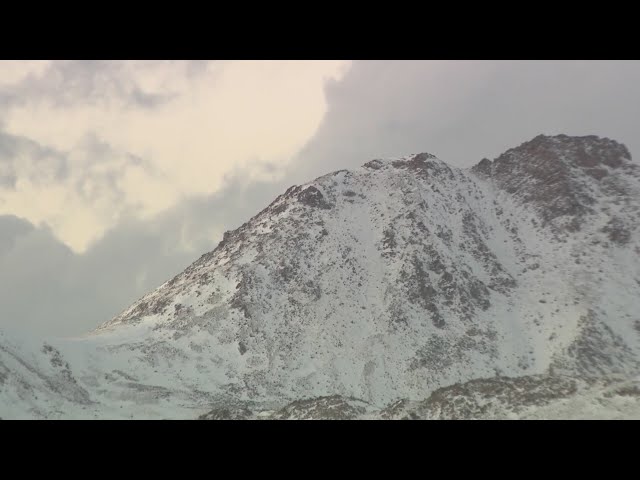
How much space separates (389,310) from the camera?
287 ft

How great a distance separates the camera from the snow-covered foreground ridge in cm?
6309

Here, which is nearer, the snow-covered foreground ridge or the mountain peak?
the snow-covered foreground ridge

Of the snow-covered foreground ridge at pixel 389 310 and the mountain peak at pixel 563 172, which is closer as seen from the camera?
the snow-covered foreground ridge at pixel 389 310

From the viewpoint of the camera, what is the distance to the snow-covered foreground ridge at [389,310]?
207ft

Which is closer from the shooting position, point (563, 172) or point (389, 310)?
point (389, 310)

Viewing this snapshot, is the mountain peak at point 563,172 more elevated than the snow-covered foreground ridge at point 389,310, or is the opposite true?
the mountain peak at point 563,172

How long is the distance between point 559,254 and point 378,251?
31.0 metres

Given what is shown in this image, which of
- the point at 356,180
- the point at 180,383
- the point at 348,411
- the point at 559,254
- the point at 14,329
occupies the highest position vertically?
the point at 356,180

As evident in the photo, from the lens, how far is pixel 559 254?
10012cm

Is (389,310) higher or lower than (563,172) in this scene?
lower

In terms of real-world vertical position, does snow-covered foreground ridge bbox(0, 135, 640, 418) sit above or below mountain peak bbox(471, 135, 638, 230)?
below
